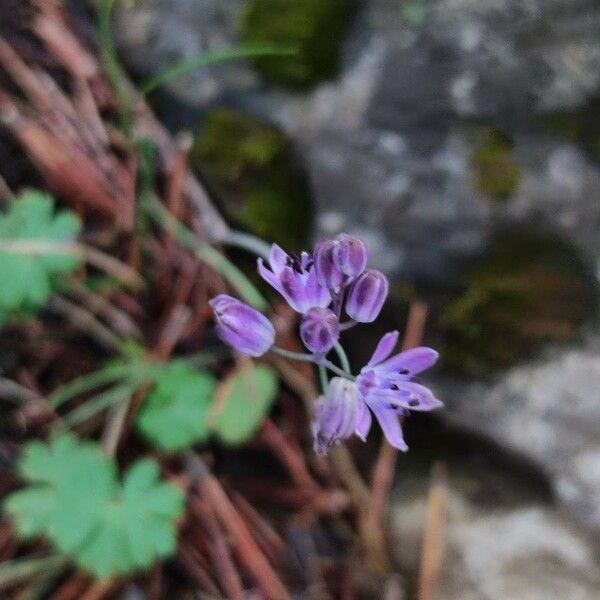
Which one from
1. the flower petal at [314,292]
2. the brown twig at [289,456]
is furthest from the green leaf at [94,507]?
the flower petal at [314,292]

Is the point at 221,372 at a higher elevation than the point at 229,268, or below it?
below

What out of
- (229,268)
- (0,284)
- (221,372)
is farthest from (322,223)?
(0,284)

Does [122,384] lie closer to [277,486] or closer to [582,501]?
[277,486]

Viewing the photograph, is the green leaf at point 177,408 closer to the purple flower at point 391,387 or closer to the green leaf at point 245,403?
the green leaf at point 245,403

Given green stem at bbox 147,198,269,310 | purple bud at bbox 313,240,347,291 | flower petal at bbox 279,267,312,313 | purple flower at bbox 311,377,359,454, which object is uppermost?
green stem at bbox 147,198,269,310

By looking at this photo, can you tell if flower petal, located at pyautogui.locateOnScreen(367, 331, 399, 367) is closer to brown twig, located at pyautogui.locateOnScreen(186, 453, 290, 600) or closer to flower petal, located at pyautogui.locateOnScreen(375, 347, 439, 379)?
flower petal, located at pyautogui.locateOnScreen(375, 347, 439, 379)

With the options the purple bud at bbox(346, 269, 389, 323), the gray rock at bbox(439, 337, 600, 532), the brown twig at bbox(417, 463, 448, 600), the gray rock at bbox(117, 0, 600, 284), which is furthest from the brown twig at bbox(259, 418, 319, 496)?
the purple bud at bbox(346, 269, 389, 323)

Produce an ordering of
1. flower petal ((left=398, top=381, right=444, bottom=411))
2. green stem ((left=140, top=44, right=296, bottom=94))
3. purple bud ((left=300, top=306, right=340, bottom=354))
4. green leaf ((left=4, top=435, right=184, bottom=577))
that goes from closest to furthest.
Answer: purple bud ((left=300, top=306, right=340, bottom=354))
flower petal ((left=398, top=381, right=444, bottom=411))
green leaf ((left=4, top=435, right=184, bottom=577))
green stem ((left=140, top=44, right=296, bottom=94))
